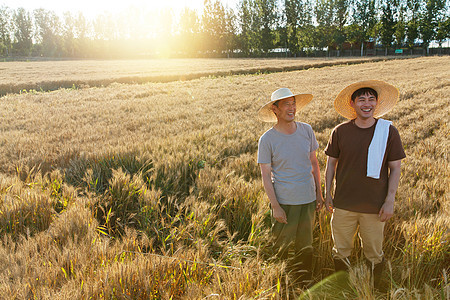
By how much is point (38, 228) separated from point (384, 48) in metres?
80.8

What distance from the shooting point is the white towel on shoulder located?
7.36 feet

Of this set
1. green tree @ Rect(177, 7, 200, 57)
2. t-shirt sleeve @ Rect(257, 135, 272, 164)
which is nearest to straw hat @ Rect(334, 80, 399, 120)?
t-shirt sleeve @ Rect(257, 135, 272, 164)

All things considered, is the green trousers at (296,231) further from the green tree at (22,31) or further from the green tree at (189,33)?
the green tree at (22,31)

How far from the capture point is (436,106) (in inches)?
341

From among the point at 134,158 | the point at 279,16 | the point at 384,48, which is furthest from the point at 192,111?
the point at 279,16

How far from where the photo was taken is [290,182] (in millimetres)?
2602

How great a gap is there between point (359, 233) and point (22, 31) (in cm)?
12768

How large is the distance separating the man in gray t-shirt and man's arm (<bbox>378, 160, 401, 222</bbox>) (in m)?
0.58

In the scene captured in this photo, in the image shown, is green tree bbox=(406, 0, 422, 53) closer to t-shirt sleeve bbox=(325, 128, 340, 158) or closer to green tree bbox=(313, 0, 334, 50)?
green tree bbox=(313, 0, 334, 50)

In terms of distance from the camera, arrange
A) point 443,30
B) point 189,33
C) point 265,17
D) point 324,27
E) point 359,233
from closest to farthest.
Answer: point 359,233 < point 443,30 < point 324,27 < point 265,17 < point 189,33

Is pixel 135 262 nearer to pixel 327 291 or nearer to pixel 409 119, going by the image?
pixel 327 291

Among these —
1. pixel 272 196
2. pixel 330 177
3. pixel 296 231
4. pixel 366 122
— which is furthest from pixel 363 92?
pixel 296 231

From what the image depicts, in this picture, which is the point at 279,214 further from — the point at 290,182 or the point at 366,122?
the point at 366,122

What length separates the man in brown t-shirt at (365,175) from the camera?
227 cm
